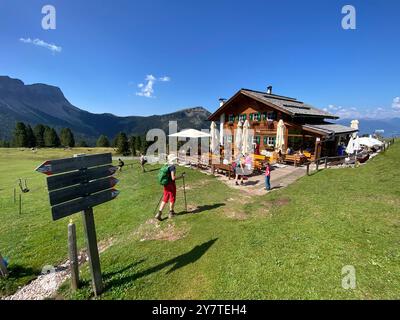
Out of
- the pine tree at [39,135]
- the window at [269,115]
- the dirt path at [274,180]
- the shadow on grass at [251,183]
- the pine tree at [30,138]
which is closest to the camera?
the dirt path at [274,180]

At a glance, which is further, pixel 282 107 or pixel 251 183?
pixel 282 107

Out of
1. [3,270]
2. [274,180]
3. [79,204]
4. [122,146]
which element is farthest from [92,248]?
[122,146]

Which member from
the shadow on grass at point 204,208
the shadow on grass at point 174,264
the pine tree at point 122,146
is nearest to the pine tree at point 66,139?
the pine tree at point 122,146

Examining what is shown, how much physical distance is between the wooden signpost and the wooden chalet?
58.4 ft

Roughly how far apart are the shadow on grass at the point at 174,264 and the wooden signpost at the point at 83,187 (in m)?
0.42

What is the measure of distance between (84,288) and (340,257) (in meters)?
5.99

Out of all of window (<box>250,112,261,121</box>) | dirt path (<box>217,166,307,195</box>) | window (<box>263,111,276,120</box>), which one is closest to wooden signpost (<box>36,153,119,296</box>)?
dirt path (<box>217,166,307,195</box>)

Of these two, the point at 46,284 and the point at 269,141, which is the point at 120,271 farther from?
the point at 269,141

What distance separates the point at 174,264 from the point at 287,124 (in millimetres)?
17736

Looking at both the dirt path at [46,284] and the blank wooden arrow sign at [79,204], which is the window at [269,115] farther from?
the dirt path at [46,284]

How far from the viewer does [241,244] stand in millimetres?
6039

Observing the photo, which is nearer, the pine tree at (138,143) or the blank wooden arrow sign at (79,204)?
the blank wooden arrow sign at (79,204)

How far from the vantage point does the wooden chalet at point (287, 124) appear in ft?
62.6
